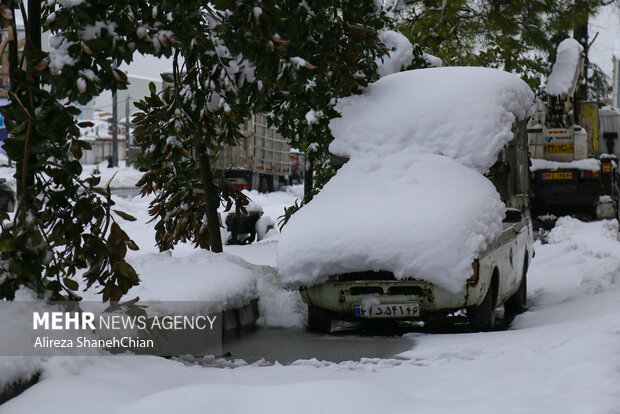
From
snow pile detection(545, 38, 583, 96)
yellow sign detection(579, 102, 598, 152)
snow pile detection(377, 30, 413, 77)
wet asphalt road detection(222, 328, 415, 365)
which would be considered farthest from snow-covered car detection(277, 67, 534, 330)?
yellow sign detection(579, 102, 598, 152)

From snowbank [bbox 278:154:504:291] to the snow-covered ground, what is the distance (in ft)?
2.03

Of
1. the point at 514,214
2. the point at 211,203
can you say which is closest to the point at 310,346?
the point at 514,214

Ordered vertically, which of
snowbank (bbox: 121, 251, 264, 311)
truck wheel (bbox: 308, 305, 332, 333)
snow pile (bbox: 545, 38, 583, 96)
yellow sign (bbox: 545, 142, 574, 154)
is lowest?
truck wheel (bbox: 308, 305, 332, 333)

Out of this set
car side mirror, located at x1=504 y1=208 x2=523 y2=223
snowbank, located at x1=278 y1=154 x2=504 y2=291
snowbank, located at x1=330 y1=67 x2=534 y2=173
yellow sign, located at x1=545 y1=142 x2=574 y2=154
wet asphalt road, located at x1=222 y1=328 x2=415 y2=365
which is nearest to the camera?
wet asphalt road, located at x1=222 y1=328 x2=415 y2=365

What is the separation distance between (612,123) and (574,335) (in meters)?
20.0

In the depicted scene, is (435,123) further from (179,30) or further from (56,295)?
(56,295)

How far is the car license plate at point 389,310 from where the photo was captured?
6668 mm

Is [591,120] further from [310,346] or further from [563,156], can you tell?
[310,346]

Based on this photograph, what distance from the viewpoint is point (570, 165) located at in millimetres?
20031

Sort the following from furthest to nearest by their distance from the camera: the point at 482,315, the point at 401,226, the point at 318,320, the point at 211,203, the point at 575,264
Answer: the point at 575,264
the point at 211,203
the point at 318,320
the point at 482,315
the point at 401,226

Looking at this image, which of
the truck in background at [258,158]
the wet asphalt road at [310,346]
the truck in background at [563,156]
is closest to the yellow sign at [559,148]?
the truck in background at [563,156]

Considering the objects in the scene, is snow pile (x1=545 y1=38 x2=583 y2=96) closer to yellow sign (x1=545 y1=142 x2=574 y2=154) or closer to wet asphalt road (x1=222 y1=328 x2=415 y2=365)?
yellow sign (x1=545 y1=142 x2=574 y2=154)

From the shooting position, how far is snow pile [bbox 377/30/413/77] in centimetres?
1159

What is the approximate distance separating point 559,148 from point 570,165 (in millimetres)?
487
